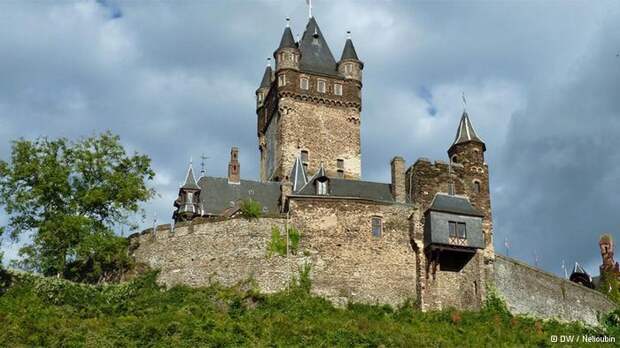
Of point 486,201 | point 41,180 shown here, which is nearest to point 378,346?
point 486,201

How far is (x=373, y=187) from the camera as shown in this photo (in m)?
43.8

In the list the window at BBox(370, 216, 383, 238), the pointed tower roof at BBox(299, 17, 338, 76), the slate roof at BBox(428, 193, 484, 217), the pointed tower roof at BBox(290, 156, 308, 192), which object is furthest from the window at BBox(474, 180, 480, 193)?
the pointed tower roof at BBox(299, 17, 338, 76)

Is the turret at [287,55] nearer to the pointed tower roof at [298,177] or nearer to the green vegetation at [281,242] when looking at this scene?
the pointed tower roof at [298,177]

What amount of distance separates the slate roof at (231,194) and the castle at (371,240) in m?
0.06

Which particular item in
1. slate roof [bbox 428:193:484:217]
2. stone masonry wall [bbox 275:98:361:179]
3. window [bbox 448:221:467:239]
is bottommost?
window [bbox 448:221:467:239]

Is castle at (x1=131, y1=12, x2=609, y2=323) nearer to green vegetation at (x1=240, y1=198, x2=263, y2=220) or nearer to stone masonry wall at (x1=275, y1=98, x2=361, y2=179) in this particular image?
green vegetation at (x1=240, y1=198, x2=263, y2=220)

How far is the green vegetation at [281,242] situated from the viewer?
38812 millimetres

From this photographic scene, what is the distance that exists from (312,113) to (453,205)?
14322 millimetres

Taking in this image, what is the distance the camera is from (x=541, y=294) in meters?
44.0

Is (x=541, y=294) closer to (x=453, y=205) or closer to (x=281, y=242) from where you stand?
(x=453, y=205)

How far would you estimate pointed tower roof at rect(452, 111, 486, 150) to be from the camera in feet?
149

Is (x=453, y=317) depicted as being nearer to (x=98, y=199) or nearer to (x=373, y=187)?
(x=373, y=187)

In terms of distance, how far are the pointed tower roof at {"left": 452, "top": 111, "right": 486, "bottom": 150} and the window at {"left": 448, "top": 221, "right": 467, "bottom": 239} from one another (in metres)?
6.07

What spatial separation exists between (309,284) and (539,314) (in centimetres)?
1259
